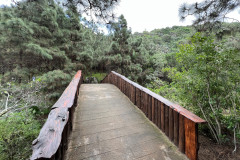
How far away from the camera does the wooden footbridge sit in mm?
1388

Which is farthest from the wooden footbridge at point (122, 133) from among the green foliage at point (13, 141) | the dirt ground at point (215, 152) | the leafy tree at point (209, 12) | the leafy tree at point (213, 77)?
the leafy tree at point (209, 12)

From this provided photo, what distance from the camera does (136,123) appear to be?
2.70 metres

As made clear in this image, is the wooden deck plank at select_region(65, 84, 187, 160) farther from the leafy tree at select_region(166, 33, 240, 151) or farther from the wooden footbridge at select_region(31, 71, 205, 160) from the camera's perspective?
the leafy tree at select_region(166, 33, 240, 151)

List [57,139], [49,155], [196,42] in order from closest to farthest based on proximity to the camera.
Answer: [49,155], [57,139], [196,42]

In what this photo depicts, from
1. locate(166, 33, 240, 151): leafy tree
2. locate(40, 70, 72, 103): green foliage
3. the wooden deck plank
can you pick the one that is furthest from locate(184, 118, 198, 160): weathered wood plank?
locate(40, 70, 72, 103): green foliage

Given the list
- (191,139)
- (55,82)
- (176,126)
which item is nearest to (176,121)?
(176,126)

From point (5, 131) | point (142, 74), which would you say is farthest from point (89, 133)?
point (142, 74)

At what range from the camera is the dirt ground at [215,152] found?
2.44 m

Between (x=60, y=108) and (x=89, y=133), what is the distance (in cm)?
87

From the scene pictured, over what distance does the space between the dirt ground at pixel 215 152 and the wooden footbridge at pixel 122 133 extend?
0.97 m

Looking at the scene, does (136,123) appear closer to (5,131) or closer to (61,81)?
(5,131)

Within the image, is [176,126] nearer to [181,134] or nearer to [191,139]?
[181,134]

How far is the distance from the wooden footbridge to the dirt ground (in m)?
0.97

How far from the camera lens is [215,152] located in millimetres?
2594
